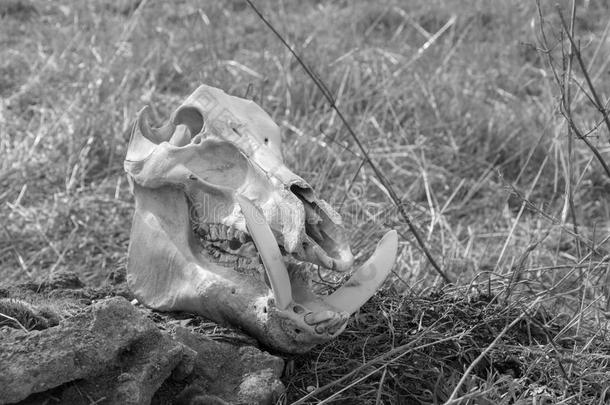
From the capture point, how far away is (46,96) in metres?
4.99

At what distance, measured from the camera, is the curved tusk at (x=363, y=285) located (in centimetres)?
236

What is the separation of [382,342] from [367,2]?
4227 mm

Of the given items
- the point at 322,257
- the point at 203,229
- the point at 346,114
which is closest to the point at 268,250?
the point at 322,257

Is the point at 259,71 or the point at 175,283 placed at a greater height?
the point at 175,283

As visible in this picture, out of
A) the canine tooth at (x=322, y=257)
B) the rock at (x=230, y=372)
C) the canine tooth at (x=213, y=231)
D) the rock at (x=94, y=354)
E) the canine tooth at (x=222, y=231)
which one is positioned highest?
the canine tooth at (x=322, y=257)

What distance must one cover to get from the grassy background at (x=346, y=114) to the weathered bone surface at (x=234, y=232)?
40.5 inches

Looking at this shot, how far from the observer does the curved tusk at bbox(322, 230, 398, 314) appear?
7.75ft

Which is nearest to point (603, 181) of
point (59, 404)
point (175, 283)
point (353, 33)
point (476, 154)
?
point (476, 154)

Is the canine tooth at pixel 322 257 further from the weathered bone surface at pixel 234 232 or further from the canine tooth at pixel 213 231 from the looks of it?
the canine tooth at pixel 213 231

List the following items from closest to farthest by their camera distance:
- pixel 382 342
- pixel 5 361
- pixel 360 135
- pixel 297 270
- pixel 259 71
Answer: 1. pixel 5 361
2. pixel 297 270
3. pixel 382 342
4. pixel 360 135
5. pixel 259 71

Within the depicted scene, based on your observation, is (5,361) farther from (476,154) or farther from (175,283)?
(476,154)

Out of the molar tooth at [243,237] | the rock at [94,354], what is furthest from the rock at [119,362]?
the molar tooth at [243,237]

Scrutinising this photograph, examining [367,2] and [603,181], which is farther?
[367,2]

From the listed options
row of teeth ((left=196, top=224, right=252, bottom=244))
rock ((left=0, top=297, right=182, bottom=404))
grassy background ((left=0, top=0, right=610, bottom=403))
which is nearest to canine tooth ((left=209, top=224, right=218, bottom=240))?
row of teeth ((left=196, top=224, right=252, bottom=244))
